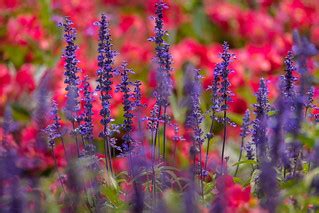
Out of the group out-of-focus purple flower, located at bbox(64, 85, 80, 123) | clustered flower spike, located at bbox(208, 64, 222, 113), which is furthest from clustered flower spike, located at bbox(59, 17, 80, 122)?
clustered flower spike, located at bbox(208, 64, 222, 113)

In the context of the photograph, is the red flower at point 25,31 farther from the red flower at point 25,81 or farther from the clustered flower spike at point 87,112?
the clustered flower spike at point 87,112

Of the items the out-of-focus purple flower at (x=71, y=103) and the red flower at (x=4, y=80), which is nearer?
the out-of-focus purple flower at (x=71, y=103)

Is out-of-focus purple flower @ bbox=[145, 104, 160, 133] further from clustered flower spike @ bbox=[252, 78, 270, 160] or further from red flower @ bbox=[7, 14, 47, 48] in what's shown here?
red flower @ bbox=[7, 14, 47, 48]

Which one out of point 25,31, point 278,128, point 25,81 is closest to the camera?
point 278,128

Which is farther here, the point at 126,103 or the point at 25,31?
the point at 25,31

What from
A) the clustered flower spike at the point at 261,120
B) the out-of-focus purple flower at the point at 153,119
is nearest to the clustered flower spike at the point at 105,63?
the out-of-focus purple flower at the point at 153,119

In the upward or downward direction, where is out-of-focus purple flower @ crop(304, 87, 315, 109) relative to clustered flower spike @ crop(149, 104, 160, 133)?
upward

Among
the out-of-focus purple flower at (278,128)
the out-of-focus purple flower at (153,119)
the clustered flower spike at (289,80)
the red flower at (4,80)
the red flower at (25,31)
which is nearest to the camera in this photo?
the out-of-focus purple flower at (278,128)

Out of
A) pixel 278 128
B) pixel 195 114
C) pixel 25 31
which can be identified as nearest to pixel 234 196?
pixel 278 128

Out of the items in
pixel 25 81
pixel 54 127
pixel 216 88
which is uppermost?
pixel 216 88

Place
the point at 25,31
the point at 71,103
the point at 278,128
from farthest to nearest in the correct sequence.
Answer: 1. the point at 25,31
2. the point at 71,103
3. the point at 278,128

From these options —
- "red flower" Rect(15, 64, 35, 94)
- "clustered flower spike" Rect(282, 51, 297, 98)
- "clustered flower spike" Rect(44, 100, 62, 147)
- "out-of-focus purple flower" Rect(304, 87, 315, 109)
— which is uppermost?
"clustered flower spike" Rect(282, 51, 297, 98)

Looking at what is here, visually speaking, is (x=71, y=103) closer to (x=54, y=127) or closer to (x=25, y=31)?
(x=54, y=127)

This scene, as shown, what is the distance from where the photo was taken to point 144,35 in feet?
20.3
